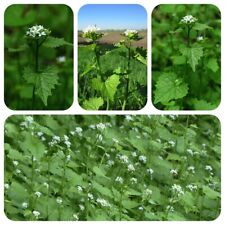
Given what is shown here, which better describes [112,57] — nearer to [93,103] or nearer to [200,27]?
[93,103]

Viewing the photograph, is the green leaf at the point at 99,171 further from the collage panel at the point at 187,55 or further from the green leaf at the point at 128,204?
the collage panel at the point at 187,55

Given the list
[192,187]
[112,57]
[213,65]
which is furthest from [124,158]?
[213,65]

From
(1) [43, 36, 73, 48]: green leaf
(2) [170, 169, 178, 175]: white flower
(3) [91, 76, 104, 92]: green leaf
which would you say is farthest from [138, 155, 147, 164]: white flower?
(1) [43, 36, 73, 48]: green leaf

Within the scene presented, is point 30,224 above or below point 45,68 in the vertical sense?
below

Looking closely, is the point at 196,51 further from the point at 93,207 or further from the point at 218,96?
the point at 93,207

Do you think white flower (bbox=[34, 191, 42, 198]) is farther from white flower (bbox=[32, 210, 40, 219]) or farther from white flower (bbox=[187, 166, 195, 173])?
white flower (bbox=[187, 166, 195, 173])

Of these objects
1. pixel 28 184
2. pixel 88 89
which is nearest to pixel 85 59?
pixel 88 89
